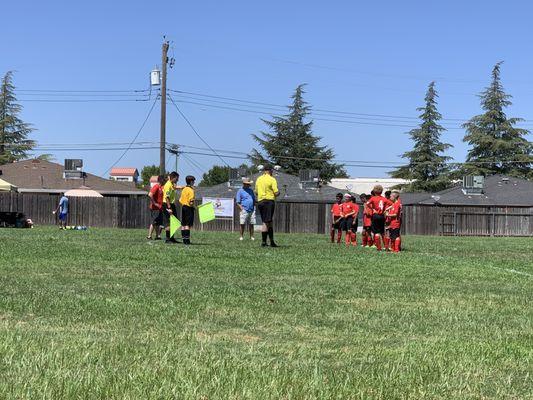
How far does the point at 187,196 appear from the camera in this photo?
50.9 ft

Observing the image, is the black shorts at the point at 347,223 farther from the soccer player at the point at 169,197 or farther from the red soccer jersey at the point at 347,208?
the soccer player at the point at 169,197

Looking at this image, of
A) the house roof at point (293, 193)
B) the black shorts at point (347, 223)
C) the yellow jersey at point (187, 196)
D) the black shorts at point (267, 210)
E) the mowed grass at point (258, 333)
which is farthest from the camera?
the house roof at point (293, 193)

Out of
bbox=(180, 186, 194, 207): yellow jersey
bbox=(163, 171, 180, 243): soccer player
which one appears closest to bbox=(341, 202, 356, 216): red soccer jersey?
bbox=(180, 186, 194, 207): yellow jersey

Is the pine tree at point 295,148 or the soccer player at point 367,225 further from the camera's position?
the pine tree at point 295,148

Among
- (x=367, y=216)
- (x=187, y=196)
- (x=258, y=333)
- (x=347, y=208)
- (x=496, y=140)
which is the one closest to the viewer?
(x=258, y=333)

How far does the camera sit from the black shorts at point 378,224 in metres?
16.2

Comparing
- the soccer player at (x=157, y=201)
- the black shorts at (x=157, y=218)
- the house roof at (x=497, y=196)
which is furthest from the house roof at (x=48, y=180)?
the soccer player at (x=157, y=201)

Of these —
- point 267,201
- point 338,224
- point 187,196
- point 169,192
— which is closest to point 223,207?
point 338,224

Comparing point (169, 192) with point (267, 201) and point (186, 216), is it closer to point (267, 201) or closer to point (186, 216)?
point (186, 216)

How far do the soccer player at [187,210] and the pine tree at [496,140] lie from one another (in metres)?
53.3

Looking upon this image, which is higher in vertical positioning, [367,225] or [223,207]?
[223,207]

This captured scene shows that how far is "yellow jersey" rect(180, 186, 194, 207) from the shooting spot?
1526 cm

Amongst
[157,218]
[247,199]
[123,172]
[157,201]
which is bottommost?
[157,218]

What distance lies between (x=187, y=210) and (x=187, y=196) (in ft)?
1.46
